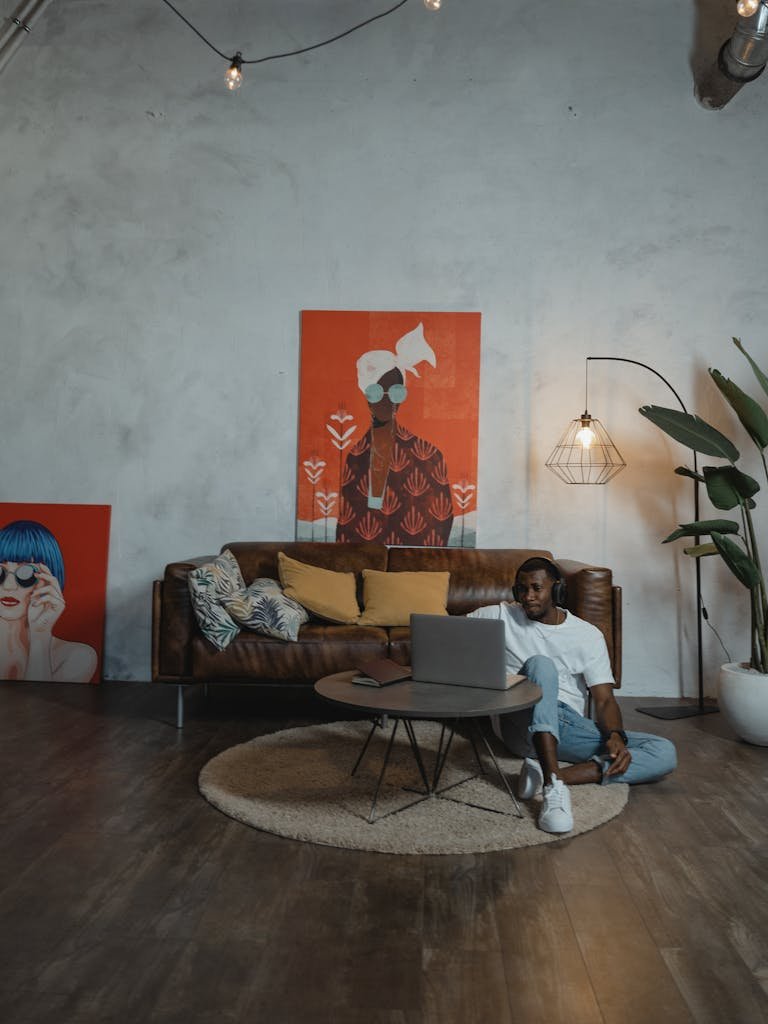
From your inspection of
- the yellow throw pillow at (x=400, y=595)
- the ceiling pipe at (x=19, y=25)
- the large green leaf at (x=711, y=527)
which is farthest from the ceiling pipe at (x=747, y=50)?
the ceiling pipe at (x=19, y=25)

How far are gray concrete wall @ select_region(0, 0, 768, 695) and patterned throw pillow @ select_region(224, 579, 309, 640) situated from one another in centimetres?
94

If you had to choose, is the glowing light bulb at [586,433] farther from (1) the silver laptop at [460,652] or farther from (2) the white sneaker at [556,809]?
(2) the white sneaker at [556,809]

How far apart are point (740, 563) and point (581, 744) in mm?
1483

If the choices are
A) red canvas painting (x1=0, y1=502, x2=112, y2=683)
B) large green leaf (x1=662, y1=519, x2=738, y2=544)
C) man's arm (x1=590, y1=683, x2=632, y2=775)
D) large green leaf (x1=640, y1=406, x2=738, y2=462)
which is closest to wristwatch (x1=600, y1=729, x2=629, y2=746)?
man's arm (x1=590, y1=683, x2=632, y2=775)

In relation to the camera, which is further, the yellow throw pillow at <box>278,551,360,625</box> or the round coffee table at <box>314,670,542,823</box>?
the yellow throw pillow at <box>278,551,360,625</box>

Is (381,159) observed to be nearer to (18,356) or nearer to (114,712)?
(18,356)

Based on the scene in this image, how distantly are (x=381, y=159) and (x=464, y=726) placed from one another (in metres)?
3.25

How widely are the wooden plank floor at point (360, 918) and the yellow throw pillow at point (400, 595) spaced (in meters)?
1.43

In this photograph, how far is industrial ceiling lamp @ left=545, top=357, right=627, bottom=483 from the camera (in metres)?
5.21

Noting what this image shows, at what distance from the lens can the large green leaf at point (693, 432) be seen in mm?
4508

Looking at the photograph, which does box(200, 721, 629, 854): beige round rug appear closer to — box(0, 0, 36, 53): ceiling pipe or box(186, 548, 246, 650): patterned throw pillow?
box(186, 548, 246, 650): patterned throw pillow

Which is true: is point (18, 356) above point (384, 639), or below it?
above

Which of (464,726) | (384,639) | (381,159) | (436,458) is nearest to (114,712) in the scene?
(384,639)

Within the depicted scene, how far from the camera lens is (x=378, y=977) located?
201 cm
